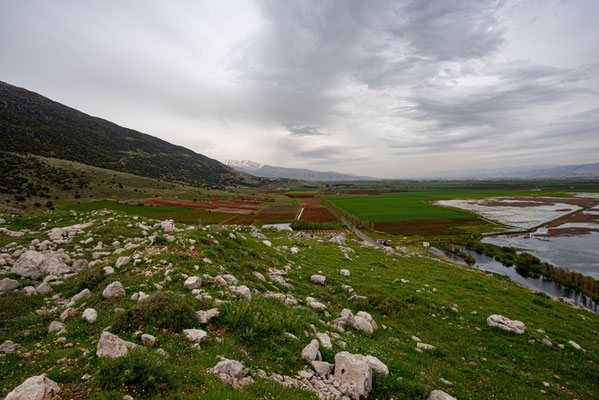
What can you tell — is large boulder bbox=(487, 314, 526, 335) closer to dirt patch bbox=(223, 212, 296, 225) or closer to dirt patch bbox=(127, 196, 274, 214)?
dirt patch bbox=(223, 212, 296, 225)

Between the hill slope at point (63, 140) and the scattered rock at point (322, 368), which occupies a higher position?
the hill slope at point (63, 140)

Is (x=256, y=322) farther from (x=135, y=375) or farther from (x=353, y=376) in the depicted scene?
(x=135, y=375)

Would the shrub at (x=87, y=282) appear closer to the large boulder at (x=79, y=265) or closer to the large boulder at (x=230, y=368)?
the large boulder at (x=79, y=265)

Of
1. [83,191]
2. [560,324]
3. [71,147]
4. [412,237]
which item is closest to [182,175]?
[71,147]

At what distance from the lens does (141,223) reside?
21.6 m

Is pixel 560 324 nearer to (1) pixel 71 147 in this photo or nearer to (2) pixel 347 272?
(2) pixel 347 272

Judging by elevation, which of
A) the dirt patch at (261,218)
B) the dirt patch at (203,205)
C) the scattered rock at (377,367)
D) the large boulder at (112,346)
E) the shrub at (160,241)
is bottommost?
the dirt patch at (261,218)

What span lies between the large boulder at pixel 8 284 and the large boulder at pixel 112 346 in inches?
354

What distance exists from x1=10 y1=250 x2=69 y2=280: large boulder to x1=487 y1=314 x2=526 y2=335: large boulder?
2540 centimetres

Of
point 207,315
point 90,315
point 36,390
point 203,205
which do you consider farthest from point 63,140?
point 36,390

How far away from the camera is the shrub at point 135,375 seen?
192 inches

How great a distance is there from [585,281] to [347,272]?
137 ft

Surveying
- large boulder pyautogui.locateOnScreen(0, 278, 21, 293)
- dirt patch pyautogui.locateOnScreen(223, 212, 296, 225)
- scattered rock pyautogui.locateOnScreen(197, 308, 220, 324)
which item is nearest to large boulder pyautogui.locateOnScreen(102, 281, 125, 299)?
scattered rock pyautogui.locateOnScreen(197, 308, 220, 324)

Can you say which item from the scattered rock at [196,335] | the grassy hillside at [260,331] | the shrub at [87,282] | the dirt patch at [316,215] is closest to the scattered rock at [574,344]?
the grassy hillside at [260,331]
